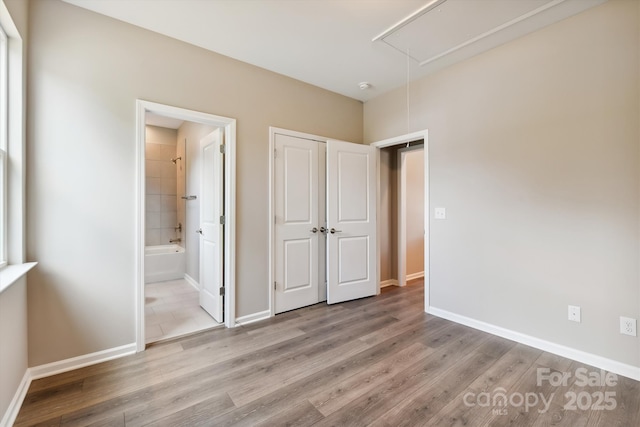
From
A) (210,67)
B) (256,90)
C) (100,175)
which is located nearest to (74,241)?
(100,175)

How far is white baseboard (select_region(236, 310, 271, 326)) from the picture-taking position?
2.78 meters

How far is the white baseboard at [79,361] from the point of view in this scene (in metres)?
1.90

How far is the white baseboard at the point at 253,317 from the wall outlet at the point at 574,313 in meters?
2.71

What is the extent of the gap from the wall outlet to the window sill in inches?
144

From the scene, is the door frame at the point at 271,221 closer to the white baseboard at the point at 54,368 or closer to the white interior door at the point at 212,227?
the white interior door at the point at 212,227

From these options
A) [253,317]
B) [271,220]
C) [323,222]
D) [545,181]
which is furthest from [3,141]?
[545,181]

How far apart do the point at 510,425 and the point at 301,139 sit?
9.73 feet

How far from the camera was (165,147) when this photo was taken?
5.03 m

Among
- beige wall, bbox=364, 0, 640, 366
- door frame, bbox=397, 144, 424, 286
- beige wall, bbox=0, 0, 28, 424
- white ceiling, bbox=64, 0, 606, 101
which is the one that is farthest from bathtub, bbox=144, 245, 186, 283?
beige wall, bbox=364, 0, 640, 366

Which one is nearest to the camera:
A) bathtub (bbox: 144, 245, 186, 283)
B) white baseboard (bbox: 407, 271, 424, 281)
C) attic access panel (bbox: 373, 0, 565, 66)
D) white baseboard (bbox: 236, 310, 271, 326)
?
attic access panel (bbox: 373, 0, 565, 66)

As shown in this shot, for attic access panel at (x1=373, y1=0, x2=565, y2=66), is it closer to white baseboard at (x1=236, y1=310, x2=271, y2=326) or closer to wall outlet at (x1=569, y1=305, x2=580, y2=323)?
wall outlet at (x1=569, y1=305, x2=580, y2=323)

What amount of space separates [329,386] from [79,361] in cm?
187

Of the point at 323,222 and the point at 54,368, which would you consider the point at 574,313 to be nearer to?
the point at 323,222

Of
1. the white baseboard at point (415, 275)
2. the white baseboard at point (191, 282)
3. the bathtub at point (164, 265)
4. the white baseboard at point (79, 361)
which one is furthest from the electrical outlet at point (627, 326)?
the bathtub at point (164, 265)
